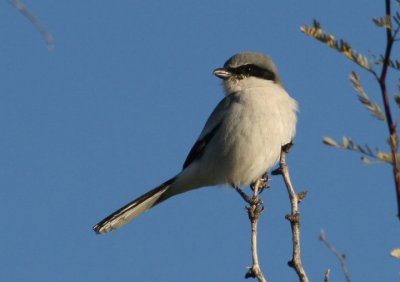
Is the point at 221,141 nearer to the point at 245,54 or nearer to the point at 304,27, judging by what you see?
the point at 245,54

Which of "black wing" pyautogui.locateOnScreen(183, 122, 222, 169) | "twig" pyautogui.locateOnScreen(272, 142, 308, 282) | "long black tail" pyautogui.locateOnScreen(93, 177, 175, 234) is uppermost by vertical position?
"black wing" pyautogui.locateOnScreen(183, 122, 222, 169)

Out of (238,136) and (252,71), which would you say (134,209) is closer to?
(238,136)

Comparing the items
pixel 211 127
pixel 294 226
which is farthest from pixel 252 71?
pixel 294 226

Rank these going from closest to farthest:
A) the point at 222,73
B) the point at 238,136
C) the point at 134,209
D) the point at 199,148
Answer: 1. the point at 238,136
2. the point at 134,209
3. the point at 199,148
4. the point at 222,73

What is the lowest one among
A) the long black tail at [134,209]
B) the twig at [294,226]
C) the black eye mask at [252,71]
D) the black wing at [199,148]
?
the twig at [294,226]

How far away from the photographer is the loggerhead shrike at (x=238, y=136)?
6.31 metres

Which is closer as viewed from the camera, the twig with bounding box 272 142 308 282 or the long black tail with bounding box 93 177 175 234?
the twig with bounding box 272 142 308 282

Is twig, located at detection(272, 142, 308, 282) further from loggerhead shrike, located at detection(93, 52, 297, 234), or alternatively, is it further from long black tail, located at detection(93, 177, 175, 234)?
long black tail, located at detection(93, 177, 175, 234)

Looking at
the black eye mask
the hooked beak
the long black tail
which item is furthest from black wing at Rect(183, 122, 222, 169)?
the black eye mask

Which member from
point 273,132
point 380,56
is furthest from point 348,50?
point 273,132

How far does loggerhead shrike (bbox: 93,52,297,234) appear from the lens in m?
6.31

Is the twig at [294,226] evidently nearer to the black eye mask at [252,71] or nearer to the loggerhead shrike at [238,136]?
the loggerhead shrike at [238,136]

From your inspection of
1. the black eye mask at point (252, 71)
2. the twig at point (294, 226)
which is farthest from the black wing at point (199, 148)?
the twig at point (294, 226)

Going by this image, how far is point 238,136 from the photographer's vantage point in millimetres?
6371
